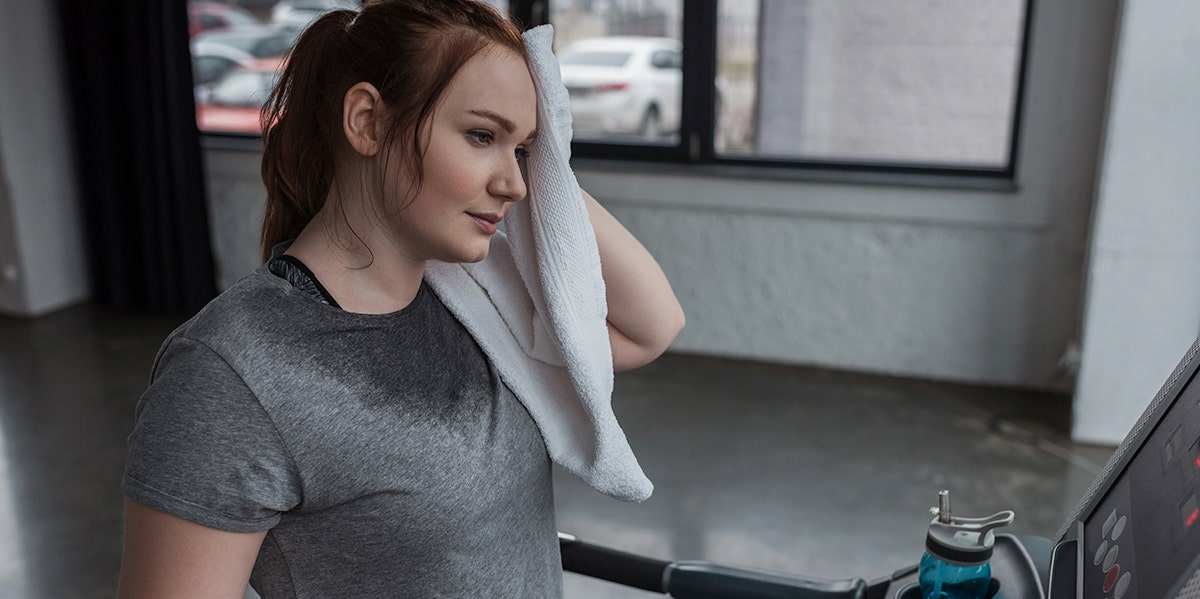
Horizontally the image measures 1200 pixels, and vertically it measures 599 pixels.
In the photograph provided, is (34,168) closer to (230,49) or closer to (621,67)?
(230,49)

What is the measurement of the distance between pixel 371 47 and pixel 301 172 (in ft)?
0.48

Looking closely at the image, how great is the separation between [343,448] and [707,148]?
294cm

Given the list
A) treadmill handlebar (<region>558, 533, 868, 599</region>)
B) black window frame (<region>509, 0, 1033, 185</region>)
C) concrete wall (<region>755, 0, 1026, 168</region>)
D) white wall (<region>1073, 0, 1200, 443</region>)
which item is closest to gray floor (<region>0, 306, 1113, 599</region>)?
white wall (<region>1073, 0, 1200, 443</region>)

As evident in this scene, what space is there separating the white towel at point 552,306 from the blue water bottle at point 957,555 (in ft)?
0.99

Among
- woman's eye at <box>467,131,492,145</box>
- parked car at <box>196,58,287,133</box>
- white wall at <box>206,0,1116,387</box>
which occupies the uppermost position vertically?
woman's eye at <box>467,131,492,145</box>

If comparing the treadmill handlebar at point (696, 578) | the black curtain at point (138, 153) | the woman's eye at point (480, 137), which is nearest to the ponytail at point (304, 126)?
the woman's eye at point (480, 137)

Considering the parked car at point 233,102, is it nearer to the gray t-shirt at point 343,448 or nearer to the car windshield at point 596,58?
the car windshield at point 596,58

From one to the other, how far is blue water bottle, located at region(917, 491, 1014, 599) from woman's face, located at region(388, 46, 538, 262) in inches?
19.1

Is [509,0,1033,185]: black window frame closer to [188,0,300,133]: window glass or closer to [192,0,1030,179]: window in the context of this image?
[192,0,1030,179]: window

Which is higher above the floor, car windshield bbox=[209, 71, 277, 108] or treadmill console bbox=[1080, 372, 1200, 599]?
treadmill console bbox=[1080, 372, 1200, 599]

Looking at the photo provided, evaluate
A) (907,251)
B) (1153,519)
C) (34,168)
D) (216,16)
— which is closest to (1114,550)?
(1153,519)

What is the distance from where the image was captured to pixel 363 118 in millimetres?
831

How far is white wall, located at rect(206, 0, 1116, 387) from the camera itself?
3.12 metres

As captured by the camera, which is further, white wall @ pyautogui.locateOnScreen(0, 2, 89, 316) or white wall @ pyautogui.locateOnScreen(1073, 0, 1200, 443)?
white wall @ pyautogui.locateOnScreen(0, 2, 89, 316)
